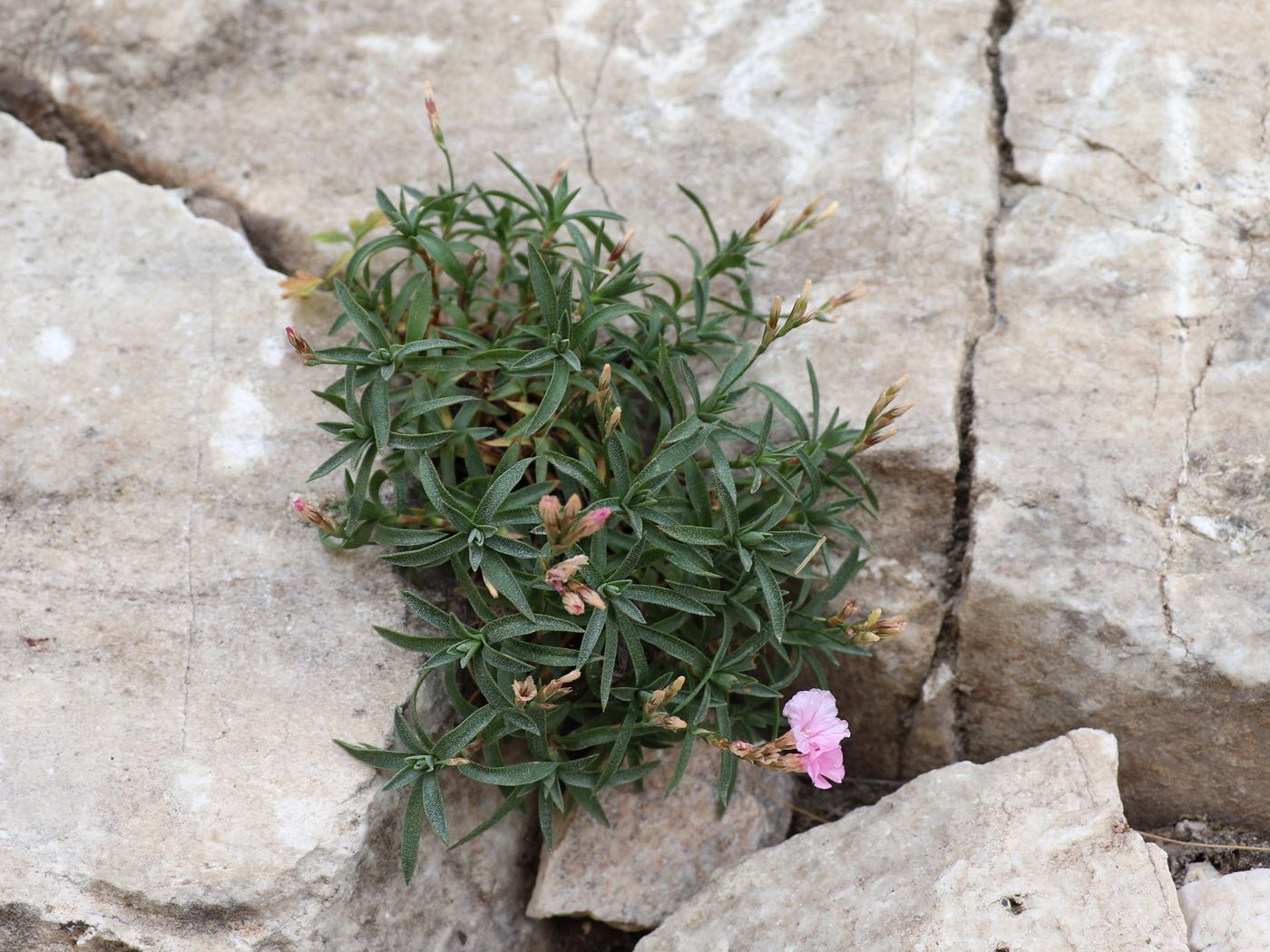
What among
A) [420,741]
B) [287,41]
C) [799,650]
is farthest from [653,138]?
[420,741]

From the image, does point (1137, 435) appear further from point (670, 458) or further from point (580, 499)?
point (580, 499)

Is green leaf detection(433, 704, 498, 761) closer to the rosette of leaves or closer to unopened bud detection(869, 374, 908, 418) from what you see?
the rosette of leaves

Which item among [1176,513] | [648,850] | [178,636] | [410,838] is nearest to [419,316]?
[178,636]

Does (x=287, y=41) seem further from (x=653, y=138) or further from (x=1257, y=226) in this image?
(x=1257, y=226)

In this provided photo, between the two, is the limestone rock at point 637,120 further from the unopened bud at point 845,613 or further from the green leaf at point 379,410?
the green leaf at point 379,410

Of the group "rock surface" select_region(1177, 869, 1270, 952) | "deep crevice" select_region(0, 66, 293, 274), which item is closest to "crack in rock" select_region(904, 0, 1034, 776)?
"rock surface" select_region(1177, 869, 1270, 952)

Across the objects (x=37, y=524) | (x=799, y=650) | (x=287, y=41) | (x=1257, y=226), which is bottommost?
(x=799, y=650)

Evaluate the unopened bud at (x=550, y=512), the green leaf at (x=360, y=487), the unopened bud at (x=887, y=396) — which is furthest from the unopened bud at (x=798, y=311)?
the green leaf at (x=360, y=487)
